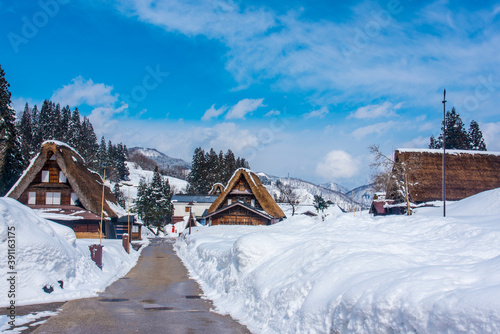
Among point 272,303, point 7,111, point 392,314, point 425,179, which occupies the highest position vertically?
point 7,111

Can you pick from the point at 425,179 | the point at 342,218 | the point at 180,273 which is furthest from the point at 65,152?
the point at 425,179

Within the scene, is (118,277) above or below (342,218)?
below

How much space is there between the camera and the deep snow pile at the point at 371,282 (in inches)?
195

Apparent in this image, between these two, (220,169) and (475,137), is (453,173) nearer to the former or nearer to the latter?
(475,137)

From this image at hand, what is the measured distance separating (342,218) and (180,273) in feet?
25.7

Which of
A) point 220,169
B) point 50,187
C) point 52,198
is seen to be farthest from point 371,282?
point 220,169

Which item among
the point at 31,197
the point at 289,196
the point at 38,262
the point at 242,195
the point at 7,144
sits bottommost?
the point at 38,262

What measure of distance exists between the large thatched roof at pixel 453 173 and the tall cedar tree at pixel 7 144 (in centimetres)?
3854

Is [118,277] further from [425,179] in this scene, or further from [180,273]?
[425,179]

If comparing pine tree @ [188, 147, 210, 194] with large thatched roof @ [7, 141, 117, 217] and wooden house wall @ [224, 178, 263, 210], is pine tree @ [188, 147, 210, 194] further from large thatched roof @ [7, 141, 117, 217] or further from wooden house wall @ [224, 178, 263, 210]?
large thatched roof @ [7, 141, 117, 217]

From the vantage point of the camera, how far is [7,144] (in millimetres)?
38219

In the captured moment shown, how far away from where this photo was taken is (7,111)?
38.6m

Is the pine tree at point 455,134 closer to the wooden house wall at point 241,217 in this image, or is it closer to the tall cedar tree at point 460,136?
the tall cedar tree at point 460,136

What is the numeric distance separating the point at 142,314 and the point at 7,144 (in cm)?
3533
